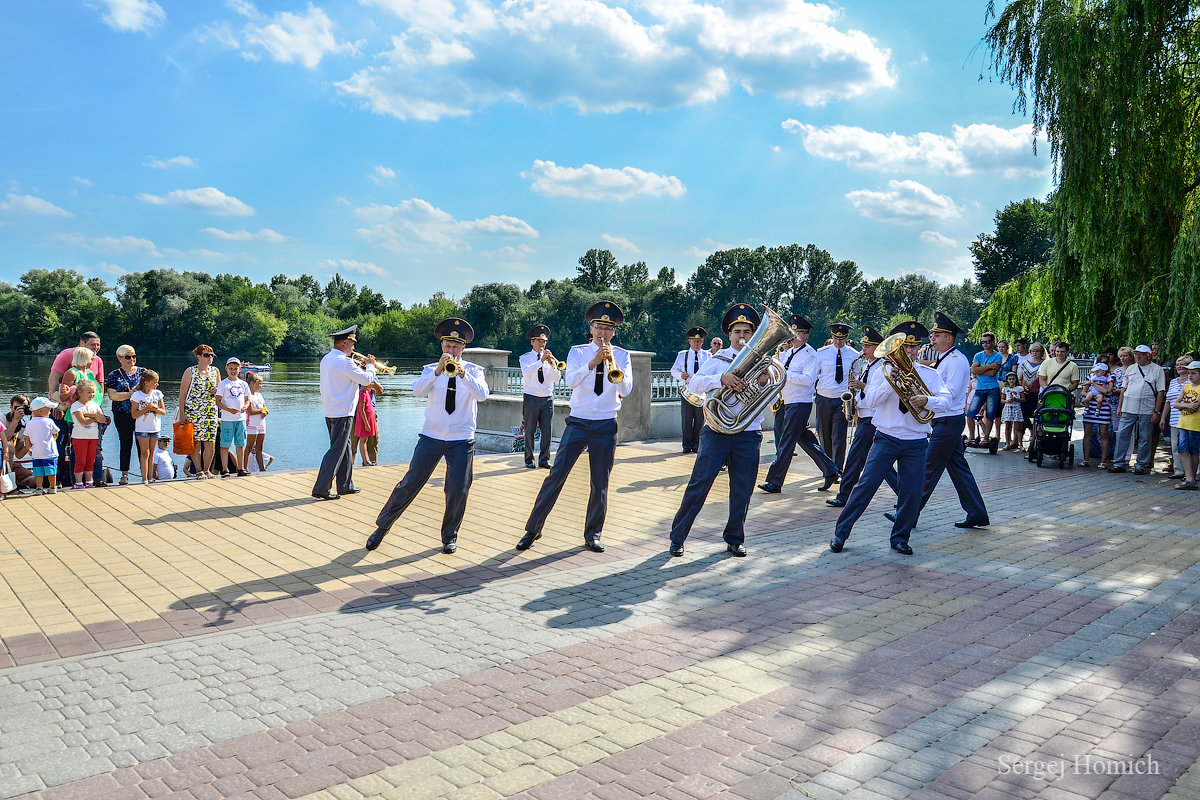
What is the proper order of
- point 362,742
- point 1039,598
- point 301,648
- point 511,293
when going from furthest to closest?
point 511,293 < point 1039,598 < point 301,648 < point 362,742

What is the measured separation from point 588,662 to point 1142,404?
11559 millimetres

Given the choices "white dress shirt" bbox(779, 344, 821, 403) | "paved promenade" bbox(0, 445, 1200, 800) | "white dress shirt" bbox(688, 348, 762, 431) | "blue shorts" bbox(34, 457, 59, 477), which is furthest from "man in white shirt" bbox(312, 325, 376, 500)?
"white dress shirt" bbox(779, 344, 821, 403)

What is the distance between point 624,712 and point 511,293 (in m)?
89.6

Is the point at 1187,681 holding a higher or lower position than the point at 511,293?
lower

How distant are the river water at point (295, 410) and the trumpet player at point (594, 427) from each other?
6233 mm

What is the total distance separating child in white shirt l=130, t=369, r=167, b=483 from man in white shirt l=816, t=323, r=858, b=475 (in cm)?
858

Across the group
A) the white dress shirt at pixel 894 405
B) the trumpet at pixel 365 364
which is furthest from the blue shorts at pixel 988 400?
the trumpet at pixel 365 364

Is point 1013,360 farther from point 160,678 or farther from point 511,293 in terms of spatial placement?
point 511,293

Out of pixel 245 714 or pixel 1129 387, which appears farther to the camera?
pixel 1129 387

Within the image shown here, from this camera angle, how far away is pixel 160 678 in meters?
4.73

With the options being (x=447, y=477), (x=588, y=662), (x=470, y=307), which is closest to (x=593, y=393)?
(x=447, y=477)

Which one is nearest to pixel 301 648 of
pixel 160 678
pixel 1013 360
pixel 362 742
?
pixel 160 678

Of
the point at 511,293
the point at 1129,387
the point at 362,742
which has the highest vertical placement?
the point at 511,293

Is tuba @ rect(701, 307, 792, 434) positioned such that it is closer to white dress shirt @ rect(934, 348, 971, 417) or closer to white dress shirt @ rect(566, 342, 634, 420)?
white dress shirt @ rect(566, 342, 634, 420)
